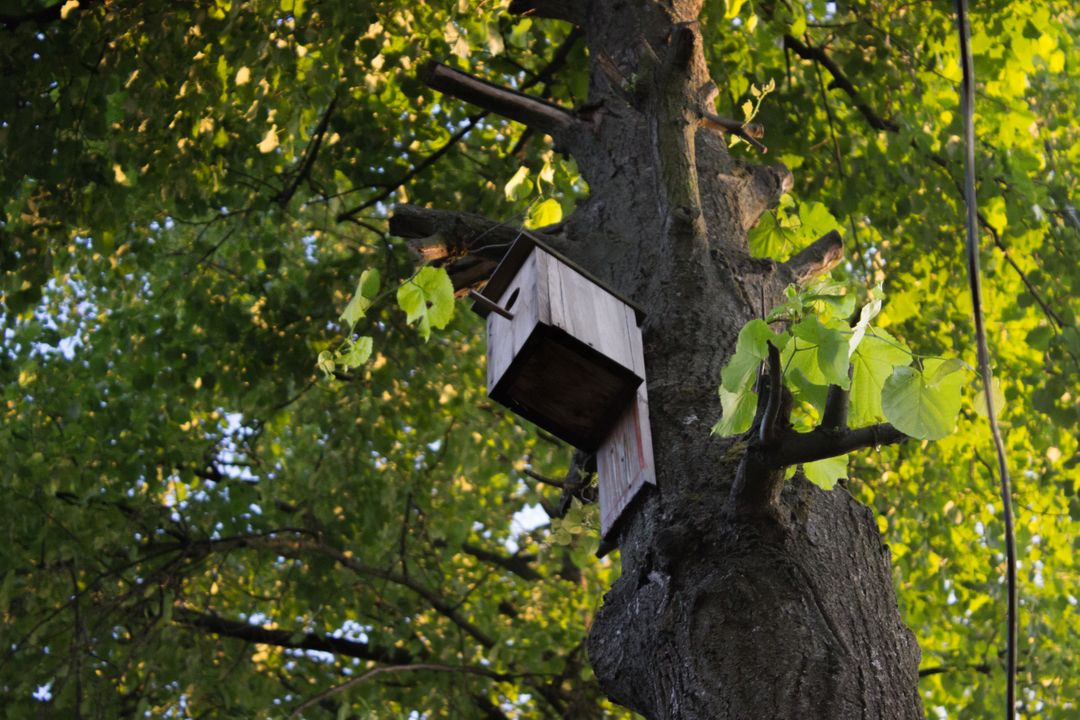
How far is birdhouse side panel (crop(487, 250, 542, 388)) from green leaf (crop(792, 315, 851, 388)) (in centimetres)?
79

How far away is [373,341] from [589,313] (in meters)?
2.61

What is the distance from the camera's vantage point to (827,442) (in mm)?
1761

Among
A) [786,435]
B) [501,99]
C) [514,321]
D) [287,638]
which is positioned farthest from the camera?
[287,638]

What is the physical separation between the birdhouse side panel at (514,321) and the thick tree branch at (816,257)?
0.67 m

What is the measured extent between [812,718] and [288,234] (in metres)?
5.20

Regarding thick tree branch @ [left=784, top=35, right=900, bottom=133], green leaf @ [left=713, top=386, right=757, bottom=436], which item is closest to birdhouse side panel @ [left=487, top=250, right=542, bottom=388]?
green leaf @ [left=713, top=386, right=757, bottom=436]

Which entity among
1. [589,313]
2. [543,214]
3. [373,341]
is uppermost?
[373,341]

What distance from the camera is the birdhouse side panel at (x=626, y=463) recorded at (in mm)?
2223

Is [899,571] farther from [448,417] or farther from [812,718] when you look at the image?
[812,718]

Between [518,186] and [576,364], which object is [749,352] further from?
[518,186]

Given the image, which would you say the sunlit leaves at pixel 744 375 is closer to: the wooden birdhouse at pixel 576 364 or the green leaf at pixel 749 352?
the green leaf at pixel 749 352

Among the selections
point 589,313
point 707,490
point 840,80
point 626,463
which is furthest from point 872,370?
point 840,80

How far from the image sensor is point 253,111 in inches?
163

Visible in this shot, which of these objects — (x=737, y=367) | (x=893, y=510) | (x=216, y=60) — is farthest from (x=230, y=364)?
(x=737, y=367)
